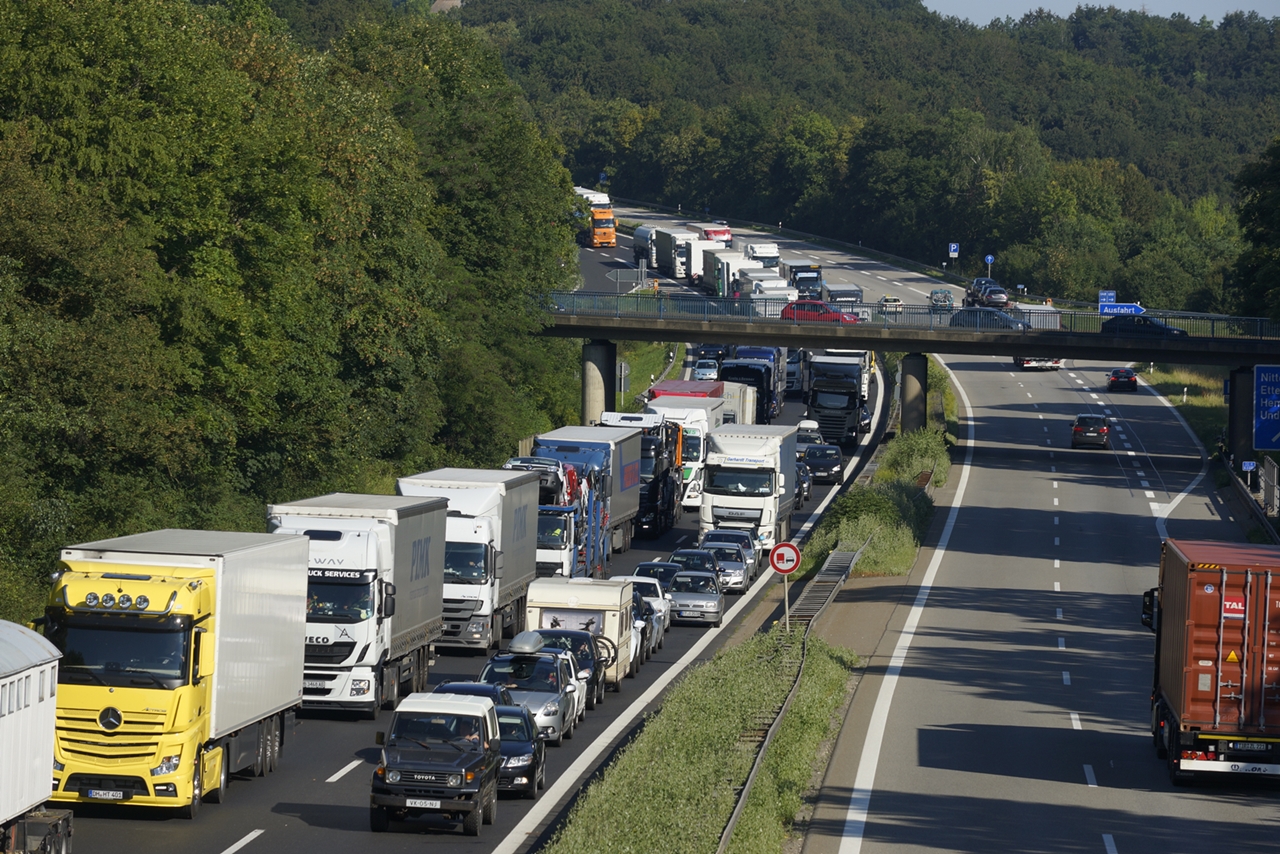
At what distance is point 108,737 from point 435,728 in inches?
164

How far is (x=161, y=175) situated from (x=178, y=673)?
23.3 meters

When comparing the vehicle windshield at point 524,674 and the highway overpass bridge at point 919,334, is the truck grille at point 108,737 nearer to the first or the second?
the vehicle windshield at point 524,674

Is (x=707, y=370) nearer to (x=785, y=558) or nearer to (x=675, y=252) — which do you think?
(x=675, y=252)

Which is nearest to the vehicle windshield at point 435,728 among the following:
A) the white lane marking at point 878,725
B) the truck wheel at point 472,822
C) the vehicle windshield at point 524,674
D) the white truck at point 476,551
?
the truck wheel at point 472,822

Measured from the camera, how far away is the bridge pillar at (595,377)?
7444cm

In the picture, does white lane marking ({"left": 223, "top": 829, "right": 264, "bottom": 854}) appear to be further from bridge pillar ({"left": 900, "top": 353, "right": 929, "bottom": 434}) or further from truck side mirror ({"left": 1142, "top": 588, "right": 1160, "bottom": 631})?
bridge pillar ({"left": 900, "top": 353, "right": 929, "bottom": 434})

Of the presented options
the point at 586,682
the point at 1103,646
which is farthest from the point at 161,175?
the point at 1103,646

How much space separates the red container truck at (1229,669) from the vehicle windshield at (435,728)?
10.5 m

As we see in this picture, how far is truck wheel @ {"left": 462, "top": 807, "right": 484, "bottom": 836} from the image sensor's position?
20797 millimetres

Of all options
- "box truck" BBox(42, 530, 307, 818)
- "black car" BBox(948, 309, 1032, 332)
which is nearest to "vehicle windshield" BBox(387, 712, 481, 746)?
"box truck" BBox(42, 530, 307, 818)

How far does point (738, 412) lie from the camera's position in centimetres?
6456

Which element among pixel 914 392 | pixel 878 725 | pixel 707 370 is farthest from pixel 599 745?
pixel 707 370

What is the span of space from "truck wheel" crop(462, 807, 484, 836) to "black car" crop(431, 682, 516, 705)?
7.13 feet

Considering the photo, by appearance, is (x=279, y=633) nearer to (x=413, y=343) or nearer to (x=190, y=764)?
(x=190, y=764)
